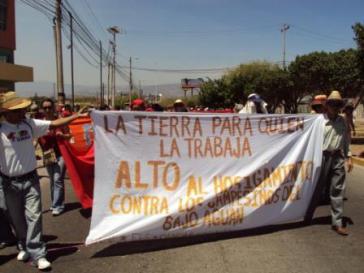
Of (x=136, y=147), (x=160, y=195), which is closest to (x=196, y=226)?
(x=160, y=195)

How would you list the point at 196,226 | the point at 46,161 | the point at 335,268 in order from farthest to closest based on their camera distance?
the point at 46,161
the point at 196,226
the point at 335,268

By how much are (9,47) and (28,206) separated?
41405 mm

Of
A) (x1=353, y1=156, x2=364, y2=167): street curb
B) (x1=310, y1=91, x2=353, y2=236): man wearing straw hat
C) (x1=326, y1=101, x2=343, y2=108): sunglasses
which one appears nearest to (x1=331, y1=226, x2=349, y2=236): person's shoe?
(x1=310, y1=91, x2=353, y2=236): man wearing straw hat

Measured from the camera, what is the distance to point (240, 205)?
5.64m

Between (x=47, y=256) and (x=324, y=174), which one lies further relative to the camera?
(x=324, y=174)

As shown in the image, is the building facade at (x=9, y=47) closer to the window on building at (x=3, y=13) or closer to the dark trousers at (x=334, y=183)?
the window on building at (x=3, y=13)

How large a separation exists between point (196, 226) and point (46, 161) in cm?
267

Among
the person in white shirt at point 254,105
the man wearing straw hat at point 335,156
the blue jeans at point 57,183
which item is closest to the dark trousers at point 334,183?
→ the man wearing straw hat at point 335,156

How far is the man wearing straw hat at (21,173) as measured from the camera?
4.64m

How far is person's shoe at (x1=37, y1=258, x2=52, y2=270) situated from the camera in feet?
15.3

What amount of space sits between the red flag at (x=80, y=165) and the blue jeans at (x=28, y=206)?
1.88m

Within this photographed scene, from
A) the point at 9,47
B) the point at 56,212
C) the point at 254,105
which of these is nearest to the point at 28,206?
the point at 56,212

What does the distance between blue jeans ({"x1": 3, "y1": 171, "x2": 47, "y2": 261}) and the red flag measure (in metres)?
1.88

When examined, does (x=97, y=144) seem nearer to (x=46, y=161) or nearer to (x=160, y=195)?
(x=160, y=195)
